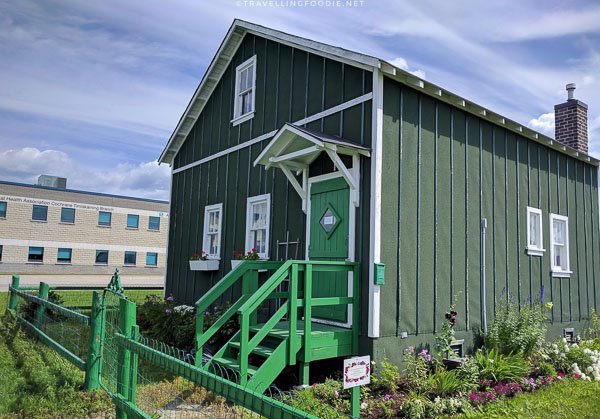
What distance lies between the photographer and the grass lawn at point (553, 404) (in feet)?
19.9

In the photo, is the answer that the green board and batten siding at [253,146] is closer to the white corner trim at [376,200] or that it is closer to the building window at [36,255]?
the white corner trim at [376,200]

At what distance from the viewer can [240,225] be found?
10.8 metres

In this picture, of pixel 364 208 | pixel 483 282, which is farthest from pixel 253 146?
pixel 483 282

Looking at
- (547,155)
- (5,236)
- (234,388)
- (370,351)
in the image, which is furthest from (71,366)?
(5,236)

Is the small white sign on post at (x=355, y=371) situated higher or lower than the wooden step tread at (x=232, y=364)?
higher

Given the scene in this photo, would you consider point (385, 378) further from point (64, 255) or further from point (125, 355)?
point (64, 255)

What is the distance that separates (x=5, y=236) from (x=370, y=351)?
Result: 32.3 meters

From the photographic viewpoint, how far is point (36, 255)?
3341 cm

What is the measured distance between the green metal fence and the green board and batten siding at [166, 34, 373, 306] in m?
2.84

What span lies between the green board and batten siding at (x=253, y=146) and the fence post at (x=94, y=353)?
3673mm

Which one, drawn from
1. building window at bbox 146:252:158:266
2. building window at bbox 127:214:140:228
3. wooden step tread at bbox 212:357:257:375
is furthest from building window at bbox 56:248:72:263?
wooden step tread at bbox 212:357:257:375

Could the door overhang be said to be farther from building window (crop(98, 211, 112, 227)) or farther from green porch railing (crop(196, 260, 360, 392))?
building window (crop(98, 211, 112, 227))

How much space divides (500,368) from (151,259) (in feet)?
115

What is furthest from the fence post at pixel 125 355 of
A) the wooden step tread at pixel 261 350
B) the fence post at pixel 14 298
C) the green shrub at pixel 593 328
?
the green shrub at pixel 593 328
